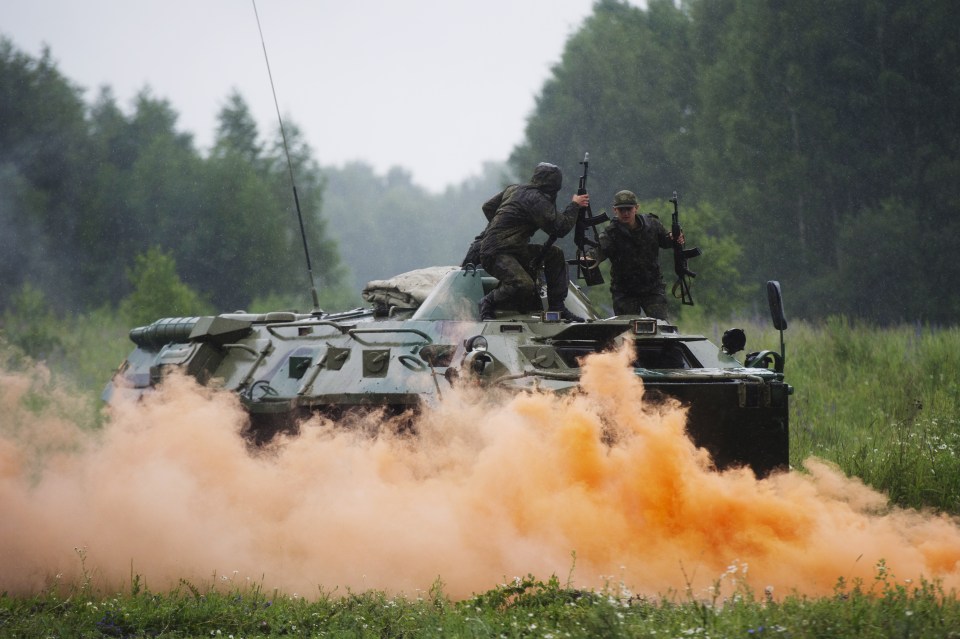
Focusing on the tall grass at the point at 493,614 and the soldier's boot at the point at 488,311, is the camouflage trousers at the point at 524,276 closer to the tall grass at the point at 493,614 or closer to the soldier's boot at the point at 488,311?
the soldier's boot at the point at 488,311

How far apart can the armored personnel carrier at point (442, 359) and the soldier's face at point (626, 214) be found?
0.78 m

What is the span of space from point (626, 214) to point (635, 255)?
1.27 feet


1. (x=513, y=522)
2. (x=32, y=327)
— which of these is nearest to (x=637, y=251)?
(x=513, y=522)

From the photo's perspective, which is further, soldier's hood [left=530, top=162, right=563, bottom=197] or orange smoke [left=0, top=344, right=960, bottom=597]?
soldier's hood [left=530, top=162, right=563, bottom=197]

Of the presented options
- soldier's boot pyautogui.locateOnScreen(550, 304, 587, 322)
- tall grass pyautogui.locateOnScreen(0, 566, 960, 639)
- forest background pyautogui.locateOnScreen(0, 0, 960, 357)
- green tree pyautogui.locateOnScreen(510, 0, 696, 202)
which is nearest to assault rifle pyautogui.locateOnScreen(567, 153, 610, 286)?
soldier's boot pyautogui.locateOnScreen(550, 304, 587, 322)

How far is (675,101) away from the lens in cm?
3888

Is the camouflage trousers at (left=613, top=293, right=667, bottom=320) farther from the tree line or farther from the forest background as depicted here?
the tree line

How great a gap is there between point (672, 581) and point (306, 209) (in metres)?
32.9

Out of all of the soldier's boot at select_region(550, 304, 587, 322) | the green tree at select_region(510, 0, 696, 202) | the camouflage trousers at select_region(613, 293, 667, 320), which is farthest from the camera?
the green tree at select_region(510, 0, 696, 202)

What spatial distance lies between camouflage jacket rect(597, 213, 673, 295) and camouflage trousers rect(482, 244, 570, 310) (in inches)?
40.1

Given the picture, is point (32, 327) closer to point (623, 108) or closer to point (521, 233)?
point (521, 233)

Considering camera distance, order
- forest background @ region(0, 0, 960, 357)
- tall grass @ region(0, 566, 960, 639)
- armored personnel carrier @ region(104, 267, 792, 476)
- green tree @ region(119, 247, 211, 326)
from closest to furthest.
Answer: tall grass @ region(0, 566, 960, 639) → armored personnel carrier @ region(104, 267, 792, 476) → green tree @ region(119, 247, 211, 326) → forest background @ region(0, 0, 960, 357)

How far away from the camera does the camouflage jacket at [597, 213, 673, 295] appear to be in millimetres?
11289

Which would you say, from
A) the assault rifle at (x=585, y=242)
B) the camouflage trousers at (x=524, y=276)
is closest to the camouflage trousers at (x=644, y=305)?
the assault rifle at (x=585, y=242)
